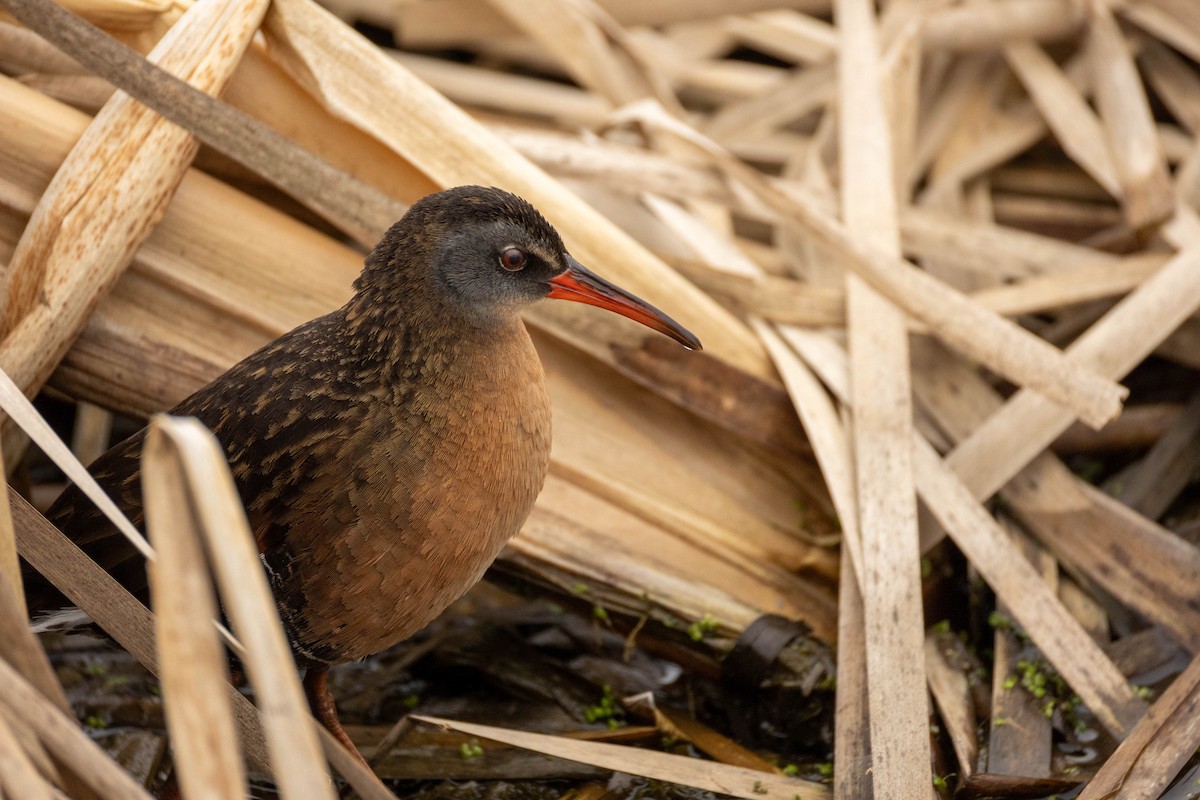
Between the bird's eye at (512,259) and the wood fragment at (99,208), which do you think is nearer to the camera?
the bird's eye at (512,259)

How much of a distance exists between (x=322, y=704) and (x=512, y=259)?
1066 mm

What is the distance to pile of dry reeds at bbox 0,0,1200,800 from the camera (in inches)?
105

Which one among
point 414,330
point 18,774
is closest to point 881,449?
point 414,330

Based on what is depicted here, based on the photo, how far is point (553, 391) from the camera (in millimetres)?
3207

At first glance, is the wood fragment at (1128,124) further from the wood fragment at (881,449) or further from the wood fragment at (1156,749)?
the wood fragment at (1156,749)

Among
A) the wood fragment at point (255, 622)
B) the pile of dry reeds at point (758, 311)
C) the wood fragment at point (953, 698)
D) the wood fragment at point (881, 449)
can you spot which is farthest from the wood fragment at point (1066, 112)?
the wood fragment at point (255, 622)

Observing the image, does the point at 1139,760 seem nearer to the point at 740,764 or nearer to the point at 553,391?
the point at 740,764

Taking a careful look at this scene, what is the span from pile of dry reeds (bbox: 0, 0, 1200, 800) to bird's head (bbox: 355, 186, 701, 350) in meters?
0.49

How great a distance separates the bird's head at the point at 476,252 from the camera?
8.08 ft

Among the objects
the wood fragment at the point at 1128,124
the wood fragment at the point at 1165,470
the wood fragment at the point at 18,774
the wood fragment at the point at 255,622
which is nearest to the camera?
the wood fragment at the point at 255,622

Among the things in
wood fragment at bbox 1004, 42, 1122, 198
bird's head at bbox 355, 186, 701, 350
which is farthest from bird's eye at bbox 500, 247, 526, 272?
wood fragment at bbox 1004, 42, 1122, 198

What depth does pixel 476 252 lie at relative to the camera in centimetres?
247

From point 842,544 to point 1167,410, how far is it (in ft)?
3.78

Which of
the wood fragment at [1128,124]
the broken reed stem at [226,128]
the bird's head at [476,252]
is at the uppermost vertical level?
the wood fragment at [1128,124]
